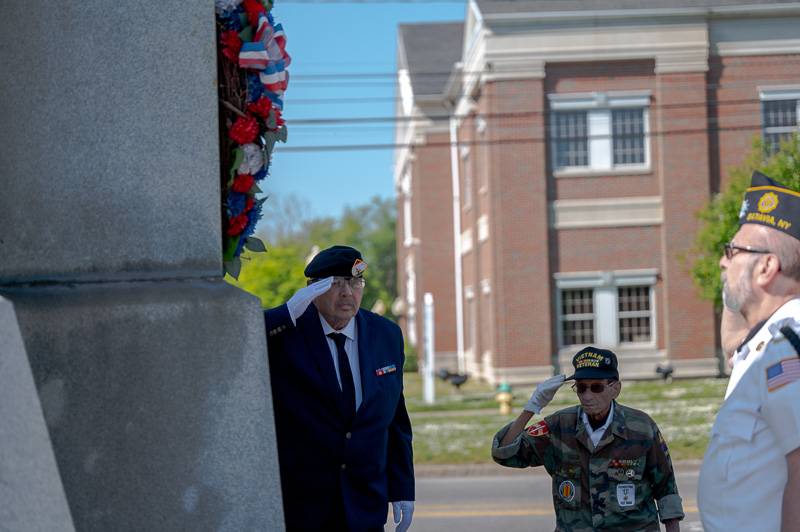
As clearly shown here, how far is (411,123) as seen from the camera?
44.1 meters

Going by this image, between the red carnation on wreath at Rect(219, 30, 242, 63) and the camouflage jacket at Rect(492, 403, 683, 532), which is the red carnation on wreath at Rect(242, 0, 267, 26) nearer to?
the red carnation on wreath at Rect(219, 30, 242, 63)

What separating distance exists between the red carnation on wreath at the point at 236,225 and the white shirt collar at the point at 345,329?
0.79 m

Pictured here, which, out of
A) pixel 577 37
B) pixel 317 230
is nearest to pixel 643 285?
pixel 577 37

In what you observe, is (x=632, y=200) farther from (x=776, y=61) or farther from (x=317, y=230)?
(x=317, y=230)

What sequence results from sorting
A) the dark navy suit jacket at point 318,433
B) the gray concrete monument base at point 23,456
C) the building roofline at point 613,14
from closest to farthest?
the gray concrete monument base at point 23,456, the dark navy suit jacket at point 318,433, the building roofline at point 613,14

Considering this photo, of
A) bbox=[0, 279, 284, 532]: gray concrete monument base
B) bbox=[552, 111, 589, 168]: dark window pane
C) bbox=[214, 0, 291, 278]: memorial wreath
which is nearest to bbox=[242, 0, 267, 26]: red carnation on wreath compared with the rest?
bbox=[214, 0, 291, 278]: memorial wreath

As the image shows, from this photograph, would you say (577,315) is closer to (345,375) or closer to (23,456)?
(345,375)

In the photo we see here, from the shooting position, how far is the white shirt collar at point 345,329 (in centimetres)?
507

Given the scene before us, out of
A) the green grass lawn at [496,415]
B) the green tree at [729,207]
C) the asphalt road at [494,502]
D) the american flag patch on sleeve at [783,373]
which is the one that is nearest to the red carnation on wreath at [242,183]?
the american flag patch on sleeve at [783,373]

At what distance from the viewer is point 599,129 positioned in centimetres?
3128

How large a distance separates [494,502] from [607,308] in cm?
1918

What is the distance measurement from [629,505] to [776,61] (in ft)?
95.0

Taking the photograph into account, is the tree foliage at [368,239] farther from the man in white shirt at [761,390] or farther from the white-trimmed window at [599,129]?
the man in white shirt at [761,390]

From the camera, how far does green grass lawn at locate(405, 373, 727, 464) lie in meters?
16.5
